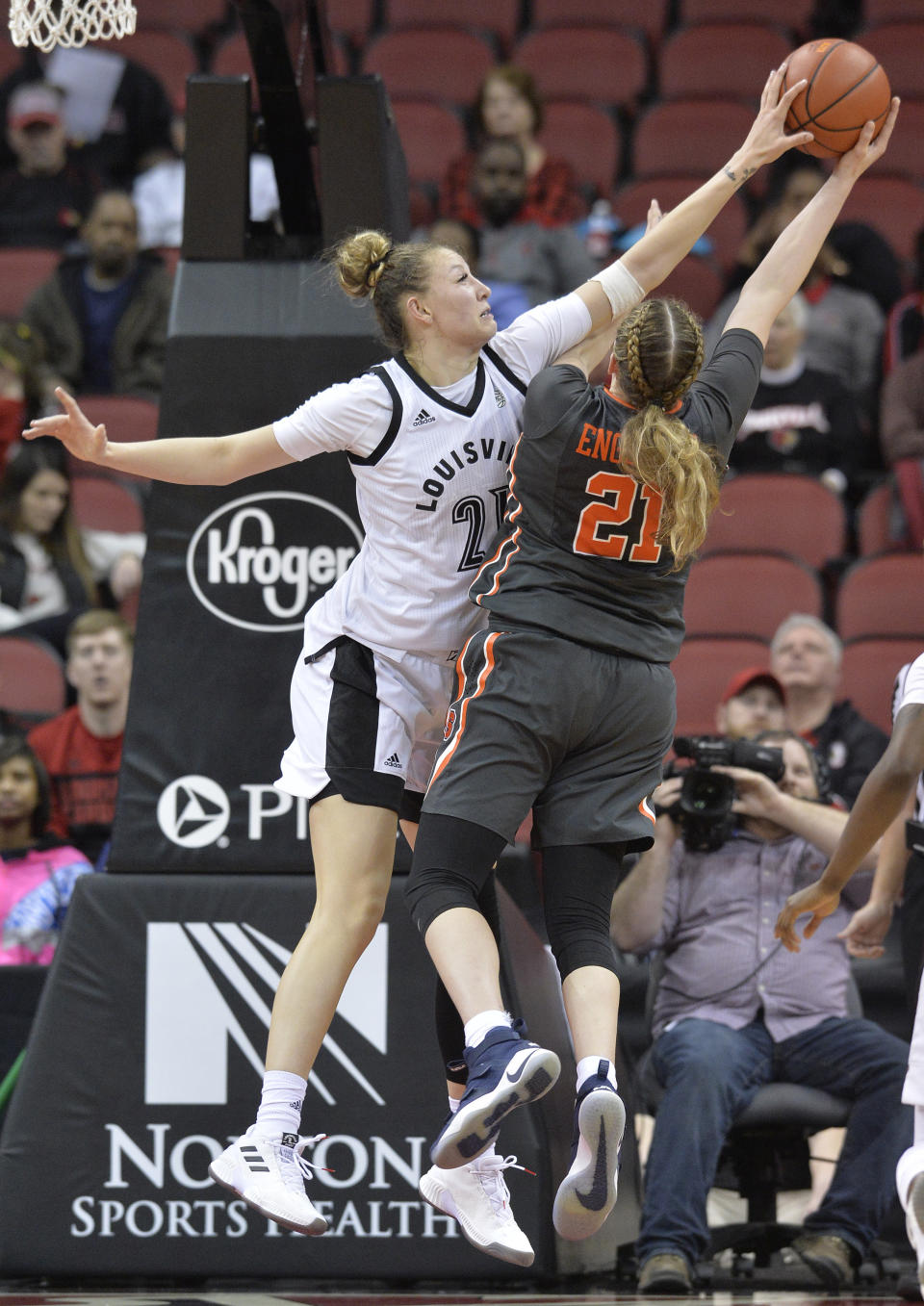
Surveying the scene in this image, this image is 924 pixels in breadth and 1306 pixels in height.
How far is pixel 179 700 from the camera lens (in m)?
4.68

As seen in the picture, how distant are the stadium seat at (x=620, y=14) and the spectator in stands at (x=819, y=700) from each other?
19.3ft

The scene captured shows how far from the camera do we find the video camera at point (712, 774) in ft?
17.0

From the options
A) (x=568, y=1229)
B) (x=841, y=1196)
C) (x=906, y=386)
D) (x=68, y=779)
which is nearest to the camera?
(x=568, y=1229)

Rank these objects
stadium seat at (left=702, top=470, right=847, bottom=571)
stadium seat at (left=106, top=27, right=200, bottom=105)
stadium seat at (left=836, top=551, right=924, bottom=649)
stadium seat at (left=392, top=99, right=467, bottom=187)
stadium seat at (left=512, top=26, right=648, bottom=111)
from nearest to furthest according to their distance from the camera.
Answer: stadium seat at (left=836, top=551, right=924, bottom=649), stadium seat at (left=702, top=470, right=847, bottom=571), stadium seat at (left=392, top=99, right=467, bottom=187), stadium seat at (left=512, top=26, right=648, bottom=111), stadium seat at (left=106, top=27, right=200, bottom=105)

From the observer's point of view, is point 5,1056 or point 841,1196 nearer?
point 841,1196

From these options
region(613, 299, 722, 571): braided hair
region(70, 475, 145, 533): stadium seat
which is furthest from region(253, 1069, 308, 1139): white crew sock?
region(70, 475, 145, 533): stadium seat

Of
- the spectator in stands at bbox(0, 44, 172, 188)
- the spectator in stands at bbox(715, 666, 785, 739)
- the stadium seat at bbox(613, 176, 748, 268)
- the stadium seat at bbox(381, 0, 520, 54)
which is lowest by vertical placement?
the spectator in stands at bbox(715, 666, 785, 739)

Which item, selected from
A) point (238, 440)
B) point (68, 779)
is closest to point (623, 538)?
point (238, 440)

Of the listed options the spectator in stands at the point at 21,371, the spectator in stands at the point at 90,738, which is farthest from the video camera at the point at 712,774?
the spectator in stands at the point at 21,371

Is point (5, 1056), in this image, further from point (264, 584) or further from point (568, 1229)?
point (568, 1229)

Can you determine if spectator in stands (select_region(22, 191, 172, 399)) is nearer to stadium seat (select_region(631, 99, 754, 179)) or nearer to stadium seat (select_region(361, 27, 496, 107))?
stadium seat (select_region(361, 27, 496, 107))

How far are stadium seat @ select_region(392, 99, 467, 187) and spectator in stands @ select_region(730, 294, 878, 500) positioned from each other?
125 inches

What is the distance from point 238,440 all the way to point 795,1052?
2527mm

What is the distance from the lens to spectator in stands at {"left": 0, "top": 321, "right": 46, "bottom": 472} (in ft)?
26.5
